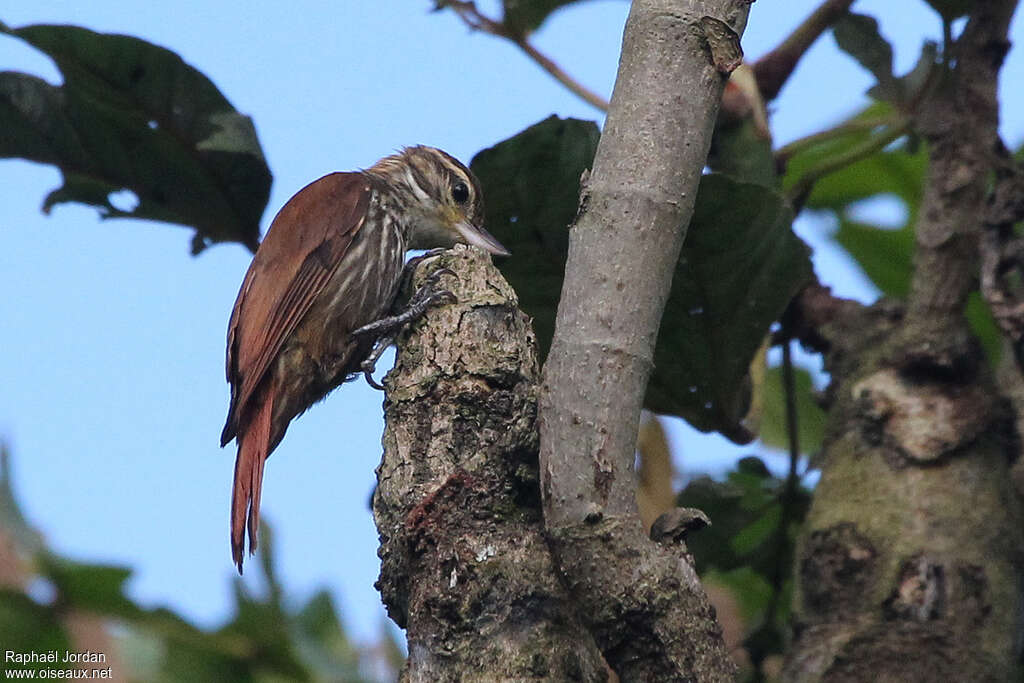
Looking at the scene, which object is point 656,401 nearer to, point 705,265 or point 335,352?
point 705,265

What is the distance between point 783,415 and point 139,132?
2.11 metres

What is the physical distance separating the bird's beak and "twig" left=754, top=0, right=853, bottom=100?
87cm

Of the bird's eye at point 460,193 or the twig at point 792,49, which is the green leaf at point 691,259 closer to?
the twig at point 792,49

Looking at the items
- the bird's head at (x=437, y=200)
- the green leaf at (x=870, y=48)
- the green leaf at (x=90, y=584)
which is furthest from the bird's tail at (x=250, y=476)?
the green leaf at (x=870, y=48)

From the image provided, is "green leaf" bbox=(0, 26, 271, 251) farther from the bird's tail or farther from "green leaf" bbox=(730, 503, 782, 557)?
"green leaf" bbox=(730, 503, 782, 557)

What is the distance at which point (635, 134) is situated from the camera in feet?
6.73

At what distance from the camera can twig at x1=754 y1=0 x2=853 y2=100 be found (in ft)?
12.3

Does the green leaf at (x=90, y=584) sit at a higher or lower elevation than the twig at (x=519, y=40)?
lower

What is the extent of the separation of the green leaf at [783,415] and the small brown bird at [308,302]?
42.1 inches

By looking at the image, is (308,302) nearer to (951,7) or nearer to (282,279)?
(282,279)

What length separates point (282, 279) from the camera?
3793 mm

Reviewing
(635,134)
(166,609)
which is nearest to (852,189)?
(635,134)

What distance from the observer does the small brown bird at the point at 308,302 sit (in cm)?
362

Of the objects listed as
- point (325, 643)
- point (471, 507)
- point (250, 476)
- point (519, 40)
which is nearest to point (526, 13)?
point (519, 40)
